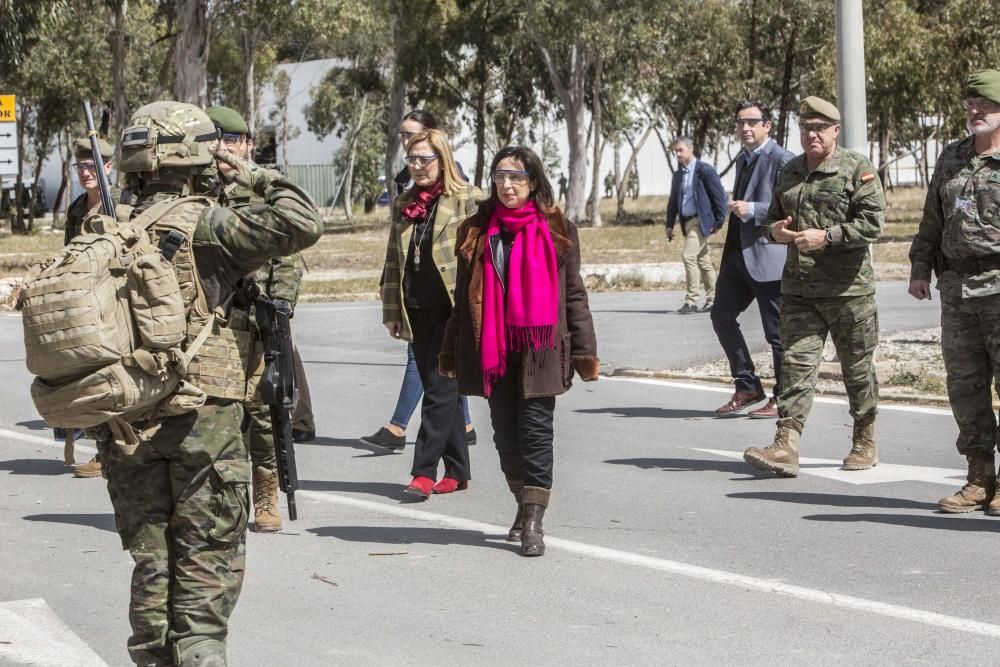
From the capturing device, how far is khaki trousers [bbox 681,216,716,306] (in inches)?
692

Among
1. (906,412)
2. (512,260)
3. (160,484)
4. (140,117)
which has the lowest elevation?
(906,412)

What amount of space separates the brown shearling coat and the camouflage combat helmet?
7.72 ft

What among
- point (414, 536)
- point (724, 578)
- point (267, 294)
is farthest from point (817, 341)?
point (267, 294)

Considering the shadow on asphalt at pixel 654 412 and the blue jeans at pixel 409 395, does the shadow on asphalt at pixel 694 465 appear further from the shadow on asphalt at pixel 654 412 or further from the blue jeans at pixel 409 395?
the shadow on asphalt at pixel 654 412

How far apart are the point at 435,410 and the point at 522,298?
4.70 feet

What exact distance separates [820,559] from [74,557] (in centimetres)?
322

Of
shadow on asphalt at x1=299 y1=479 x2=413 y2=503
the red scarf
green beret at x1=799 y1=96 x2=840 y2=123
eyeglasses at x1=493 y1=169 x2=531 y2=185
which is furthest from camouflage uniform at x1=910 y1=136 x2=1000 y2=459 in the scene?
shadow on asphalt at x1=299 y1=479 x2=413 y2=503

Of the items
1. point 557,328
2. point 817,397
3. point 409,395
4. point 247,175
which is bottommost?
point 817,397

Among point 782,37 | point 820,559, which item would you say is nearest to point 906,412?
point 820,559

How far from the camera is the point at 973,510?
23.4 ft

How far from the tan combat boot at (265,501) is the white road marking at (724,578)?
24.4 inches

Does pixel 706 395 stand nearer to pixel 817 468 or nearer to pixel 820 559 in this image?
pixel 817 468

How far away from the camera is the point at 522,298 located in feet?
21.1

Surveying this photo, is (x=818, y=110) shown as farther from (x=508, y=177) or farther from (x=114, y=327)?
(x=114, y=327)
